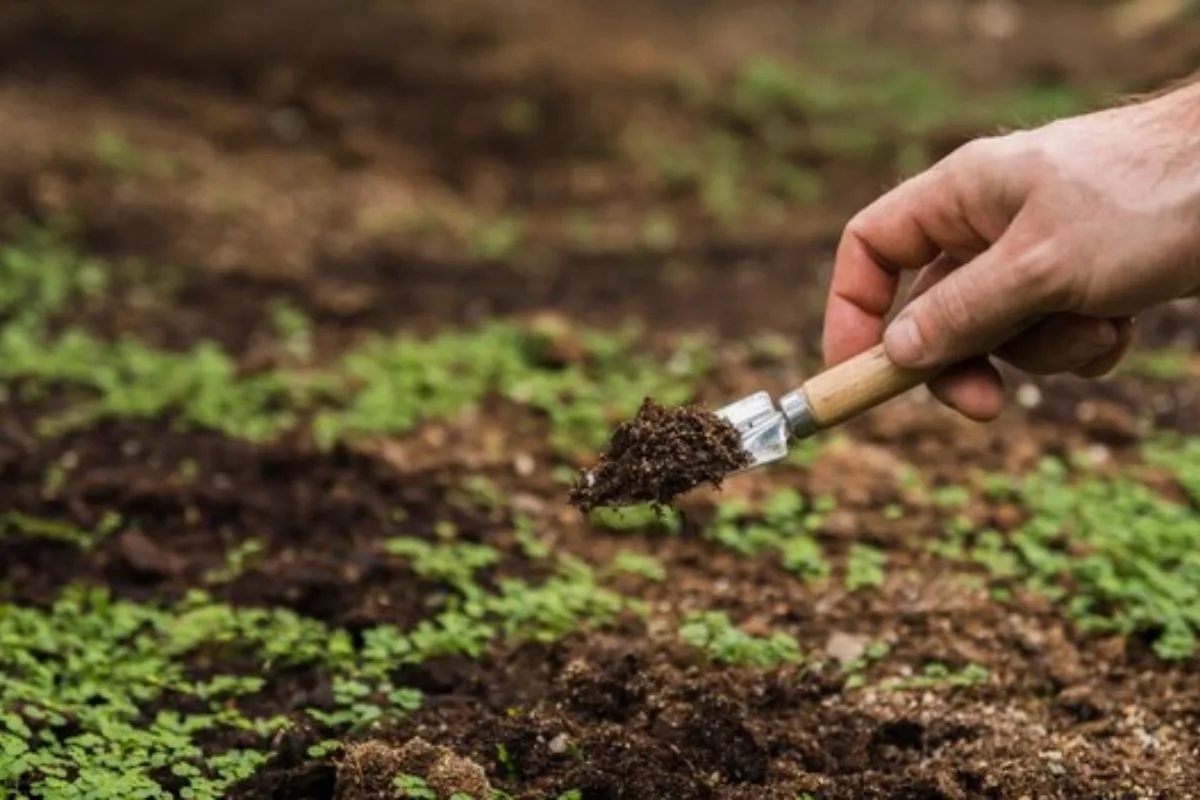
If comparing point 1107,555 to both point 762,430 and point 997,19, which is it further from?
point 997,19

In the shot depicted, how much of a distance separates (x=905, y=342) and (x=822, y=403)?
199 mm

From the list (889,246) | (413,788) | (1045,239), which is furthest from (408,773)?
(1045,239)

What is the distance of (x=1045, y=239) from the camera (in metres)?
2.71

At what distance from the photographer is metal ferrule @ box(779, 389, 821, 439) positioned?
9.83 feet

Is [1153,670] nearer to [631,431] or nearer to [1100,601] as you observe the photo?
[1100,601]

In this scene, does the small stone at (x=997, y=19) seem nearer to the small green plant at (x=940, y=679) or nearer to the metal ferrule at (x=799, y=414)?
the small green plant at (x=940, y=679)

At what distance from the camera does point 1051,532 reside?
4.12 m

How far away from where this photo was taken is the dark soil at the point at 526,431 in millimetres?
3100

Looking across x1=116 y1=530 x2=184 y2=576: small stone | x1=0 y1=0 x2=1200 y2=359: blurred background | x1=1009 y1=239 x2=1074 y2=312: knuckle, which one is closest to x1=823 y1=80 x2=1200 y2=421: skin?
x1=1009 y1=239 x2=1074 y2=312: knuckle

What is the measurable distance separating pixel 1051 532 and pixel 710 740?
56.9 inches

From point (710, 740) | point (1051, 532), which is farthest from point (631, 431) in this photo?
point (1051, 532)

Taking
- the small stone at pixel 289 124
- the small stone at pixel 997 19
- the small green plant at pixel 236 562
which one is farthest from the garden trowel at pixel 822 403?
the small stone at pixel 997 19

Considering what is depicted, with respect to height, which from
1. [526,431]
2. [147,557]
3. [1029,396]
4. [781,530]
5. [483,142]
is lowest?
[781,530]

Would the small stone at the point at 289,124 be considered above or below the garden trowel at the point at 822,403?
above
